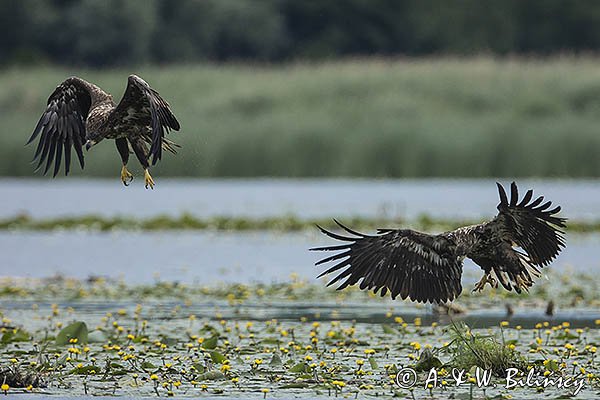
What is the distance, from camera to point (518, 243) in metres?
10.6

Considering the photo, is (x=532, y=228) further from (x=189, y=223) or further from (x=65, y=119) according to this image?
(x=189, y=223)

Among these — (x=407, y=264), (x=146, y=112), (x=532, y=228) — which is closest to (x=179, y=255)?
(x=146, y=112)

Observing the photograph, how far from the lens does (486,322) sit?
516 inches

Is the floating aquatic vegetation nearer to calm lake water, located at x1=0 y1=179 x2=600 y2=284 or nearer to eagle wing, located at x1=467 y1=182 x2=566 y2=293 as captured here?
eagle wing, located at x1=467 y1=182 x2=566 y2=293

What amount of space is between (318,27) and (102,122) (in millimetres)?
43233

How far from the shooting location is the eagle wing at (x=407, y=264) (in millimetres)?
10344

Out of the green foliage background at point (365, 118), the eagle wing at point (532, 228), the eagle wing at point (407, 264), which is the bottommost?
the eagle wing at point (407, 264)

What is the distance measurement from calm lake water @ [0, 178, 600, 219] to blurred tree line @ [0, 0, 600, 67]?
1462 centimetres

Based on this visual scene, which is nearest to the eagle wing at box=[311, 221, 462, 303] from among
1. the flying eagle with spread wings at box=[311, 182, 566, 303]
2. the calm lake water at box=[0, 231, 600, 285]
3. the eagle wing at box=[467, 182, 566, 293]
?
the flying eagle with spread wings at box=[311, 182, 566, 303]

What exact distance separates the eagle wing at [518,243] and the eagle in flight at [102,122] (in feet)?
8.50

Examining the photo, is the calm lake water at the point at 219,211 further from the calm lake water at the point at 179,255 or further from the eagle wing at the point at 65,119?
the eagle wing at the point at 65,119

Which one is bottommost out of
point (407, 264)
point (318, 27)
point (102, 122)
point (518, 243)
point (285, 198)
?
point (407, 264)

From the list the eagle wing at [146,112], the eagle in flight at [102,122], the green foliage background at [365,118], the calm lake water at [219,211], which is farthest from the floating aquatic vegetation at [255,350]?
the green foliage background at [365,118]

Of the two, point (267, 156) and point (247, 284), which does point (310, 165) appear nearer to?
point (267, 156)
